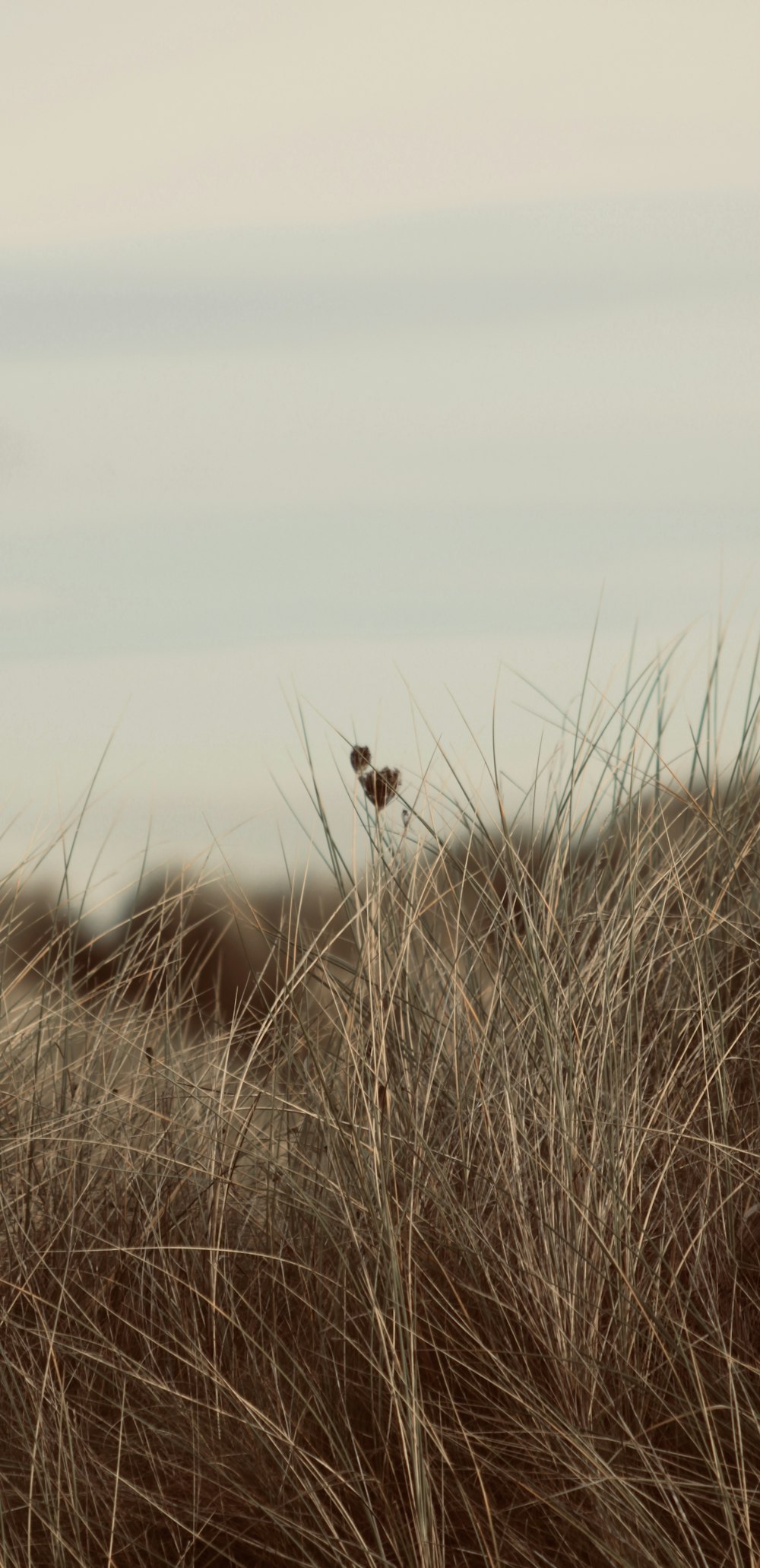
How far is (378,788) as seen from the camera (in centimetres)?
294

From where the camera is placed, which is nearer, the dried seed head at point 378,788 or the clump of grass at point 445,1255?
the clump of grass at point 445,1255

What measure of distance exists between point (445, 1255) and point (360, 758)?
1.05 metres

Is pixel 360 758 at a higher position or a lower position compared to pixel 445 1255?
higher

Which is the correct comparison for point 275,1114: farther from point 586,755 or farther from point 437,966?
point 586,755

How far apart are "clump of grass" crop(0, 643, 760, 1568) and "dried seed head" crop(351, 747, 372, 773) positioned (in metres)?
0.09

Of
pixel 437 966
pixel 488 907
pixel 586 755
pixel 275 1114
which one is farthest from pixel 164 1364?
pixel 586 755

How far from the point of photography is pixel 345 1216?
233cm

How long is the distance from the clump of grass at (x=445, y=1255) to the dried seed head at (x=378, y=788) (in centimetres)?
2

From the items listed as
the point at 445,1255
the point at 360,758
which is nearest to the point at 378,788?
the point at 360,758

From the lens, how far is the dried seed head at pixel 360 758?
116 inches

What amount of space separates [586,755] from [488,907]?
405 millimetres

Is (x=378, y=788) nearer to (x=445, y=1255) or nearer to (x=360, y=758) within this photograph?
(x=360, y=758)

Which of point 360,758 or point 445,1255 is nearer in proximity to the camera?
point 445,1255

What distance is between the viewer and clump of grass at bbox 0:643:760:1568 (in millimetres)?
2014
